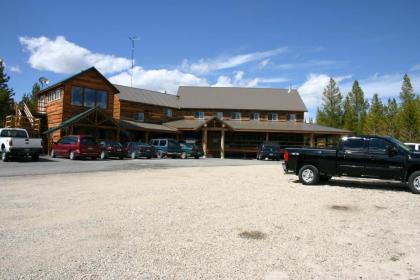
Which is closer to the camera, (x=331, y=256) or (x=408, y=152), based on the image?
(x=331, y=256)

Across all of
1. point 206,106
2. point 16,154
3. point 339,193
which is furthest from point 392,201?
point 206,106

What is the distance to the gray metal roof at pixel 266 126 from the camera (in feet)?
124

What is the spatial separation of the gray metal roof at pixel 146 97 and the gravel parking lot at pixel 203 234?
31247 millimetres

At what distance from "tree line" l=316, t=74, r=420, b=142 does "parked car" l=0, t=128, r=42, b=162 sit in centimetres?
4506

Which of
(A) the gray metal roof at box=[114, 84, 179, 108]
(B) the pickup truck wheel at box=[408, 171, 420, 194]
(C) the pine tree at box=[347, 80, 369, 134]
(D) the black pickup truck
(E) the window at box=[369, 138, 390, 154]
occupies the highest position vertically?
(C) the pine tree at box=[347, 80, 369, 134]

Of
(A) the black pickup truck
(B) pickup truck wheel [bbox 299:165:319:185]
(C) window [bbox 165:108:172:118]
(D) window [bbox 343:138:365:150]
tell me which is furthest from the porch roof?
(D) window [bbox 343:138:365:150]

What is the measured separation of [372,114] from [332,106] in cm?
906

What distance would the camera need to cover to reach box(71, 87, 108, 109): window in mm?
31197

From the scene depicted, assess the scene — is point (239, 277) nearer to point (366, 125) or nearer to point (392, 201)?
point (392, 201)

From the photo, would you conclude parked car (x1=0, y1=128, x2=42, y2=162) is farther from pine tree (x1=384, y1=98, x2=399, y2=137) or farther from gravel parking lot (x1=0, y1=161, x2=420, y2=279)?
pine tree (x1=384, y1=98, x2=399, y2=137)

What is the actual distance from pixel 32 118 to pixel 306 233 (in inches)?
1205

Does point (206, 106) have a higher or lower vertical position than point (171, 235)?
higher

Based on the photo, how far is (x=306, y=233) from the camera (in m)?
6.23

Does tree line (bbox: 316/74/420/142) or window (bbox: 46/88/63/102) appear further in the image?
tree line (bbox: 316/74/420/142)
